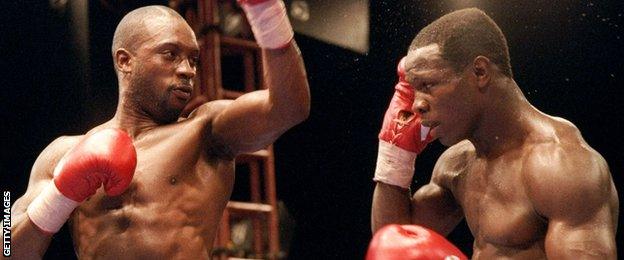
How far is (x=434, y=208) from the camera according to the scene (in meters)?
2.69

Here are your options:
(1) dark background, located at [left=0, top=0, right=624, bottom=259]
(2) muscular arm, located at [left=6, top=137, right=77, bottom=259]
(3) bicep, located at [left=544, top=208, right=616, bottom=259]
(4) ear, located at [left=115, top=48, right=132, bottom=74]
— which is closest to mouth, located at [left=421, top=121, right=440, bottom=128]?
(3) bicep, located at [left=544, top=208, right=616, bottom=259]

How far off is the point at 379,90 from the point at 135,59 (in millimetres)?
1815

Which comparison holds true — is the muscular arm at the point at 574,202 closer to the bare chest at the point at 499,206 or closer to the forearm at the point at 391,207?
the bare chest at the point at 499,206

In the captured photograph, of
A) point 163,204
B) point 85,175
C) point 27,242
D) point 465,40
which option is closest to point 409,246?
point 465,40

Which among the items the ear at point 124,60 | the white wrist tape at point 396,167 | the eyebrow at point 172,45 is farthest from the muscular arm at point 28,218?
the white wrist tape at point 396,167

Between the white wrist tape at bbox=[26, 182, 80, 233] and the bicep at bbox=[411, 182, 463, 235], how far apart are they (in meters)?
0.78

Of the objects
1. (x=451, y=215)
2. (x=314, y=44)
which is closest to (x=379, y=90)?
(x=314, y=44)

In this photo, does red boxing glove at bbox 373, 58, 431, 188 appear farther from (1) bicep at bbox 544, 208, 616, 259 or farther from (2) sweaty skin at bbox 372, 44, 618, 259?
(1) bicep at bbox 544, 208, 616, 259

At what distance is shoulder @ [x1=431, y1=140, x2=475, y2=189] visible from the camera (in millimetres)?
2625

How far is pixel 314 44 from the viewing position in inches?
178

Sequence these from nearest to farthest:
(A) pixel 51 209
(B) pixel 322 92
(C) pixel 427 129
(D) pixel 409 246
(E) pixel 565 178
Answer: (D) pixel 409 246 < (E) pixel 565 178 < (A) pixel 51 209 < (C) pixel 427 129 < (B) pixel 322 92

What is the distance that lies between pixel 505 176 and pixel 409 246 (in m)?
0.35

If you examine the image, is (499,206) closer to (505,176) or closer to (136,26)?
(505,176)

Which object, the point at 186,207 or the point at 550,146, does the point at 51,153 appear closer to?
the point at 186,207
